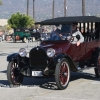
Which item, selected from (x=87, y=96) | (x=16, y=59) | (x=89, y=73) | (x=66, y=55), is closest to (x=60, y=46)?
(x=66, y=55)

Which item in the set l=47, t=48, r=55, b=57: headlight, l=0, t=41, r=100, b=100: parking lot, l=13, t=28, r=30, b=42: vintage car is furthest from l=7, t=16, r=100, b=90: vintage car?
l=13, t=28, r=30, b=42: vintage car

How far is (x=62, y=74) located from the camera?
11.5m

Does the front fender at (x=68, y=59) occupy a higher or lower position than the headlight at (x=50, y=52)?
lower

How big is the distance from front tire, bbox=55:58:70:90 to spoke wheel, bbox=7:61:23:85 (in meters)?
1.42

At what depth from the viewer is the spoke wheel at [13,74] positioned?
12.0 metres

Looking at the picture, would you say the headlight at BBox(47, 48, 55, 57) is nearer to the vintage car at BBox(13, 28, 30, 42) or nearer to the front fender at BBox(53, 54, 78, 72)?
the front fender at BBox(53, 54, 78, 72)

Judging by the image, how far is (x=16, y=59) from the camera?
40.0 ft

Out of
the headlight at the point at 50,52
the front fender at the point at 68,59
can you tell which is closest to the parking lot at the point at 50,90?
the front fender at the point at 68,59

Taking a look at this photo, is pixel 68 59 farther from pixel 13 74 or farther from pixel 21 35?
pixel 21 35

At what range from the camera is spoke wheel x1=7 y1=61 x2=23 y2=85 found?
12.0m

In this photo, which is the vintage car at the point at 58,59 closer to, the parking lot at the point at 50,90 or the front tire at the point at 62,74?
the front tire at the point at 62,74

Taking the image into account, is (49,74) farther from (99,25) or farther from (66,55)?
(99,25)

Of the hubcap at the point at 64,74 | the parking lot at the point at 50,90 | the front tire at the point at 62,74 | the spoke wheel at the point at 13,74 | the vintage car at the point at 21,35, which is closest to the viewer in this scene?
the parking lot at the point at 50,90

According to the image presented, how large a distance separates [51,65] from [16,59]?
3.97ft
